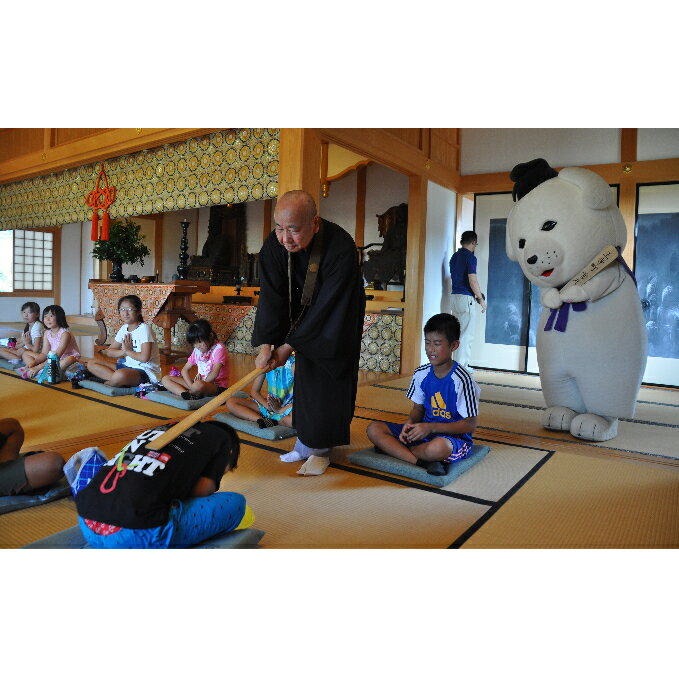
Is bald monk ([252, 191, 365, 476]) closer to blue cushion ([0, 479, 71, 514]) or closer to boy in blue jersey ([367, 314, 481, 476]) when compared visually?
boy in blue jersey ([367, 314, 481, 476])

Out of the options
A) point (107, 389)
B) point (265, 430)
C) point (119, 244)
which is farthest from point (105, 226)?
point (265, 430)

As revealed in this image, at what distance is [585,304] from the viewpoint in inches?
126

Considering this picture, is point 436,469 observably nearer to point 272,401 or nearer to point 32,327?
point 272,401

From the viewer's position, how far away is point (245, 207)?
9.95 m

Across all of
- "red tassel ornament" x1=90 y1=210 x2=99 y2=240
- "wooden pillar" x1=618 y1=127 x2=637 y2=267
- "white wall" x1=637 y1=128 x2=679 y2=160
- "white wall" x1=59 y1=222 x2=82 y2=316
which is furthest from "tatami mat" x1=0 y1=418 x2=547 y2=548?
"white wall" x1=59 y1=222 x2=82 y2=316

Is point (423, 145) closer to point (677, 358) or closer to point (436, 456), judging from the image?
point (677, 358)

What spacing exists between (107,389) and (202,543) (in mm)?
2604

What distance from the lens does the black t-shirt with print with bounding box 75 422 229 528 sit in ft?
4.49

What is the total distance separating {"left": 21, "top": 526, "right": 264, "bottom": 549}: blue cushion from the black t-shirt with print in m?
0.18


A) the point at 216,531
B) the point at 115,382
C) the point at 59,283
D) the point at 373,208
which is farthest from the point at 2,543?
the point at 373,208

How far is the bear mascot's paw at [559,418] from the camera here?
10.6 feet

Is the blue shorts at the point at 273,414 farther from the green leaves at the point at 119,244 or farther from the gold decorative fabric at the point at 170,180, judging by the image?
the green leaves at the point at 119,244
